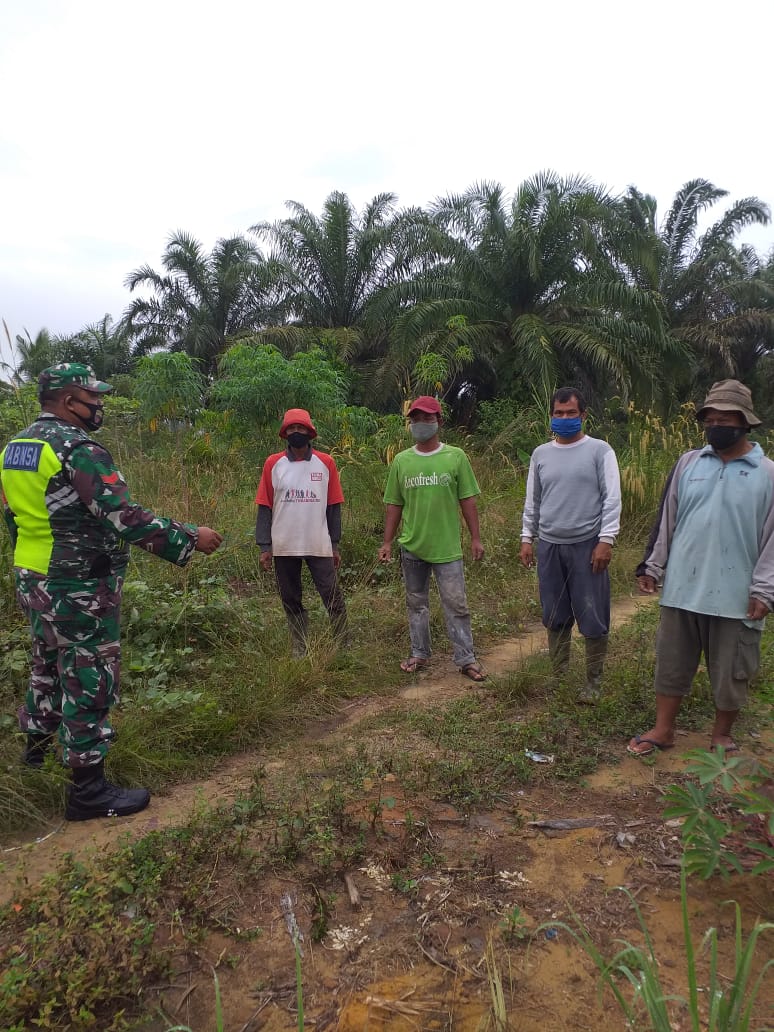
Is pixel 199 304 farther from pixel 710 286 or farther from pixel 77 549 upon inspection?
pixel 77 549

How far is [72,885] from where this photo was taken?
89.4 inches

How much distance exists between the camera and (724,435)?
3.05m

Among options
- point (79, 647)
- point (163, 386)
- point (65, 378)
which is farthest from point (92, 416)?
point (163, 386)

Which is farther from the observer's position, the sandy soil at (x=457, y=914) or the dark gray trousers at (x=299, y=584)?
the dark gray trousers at (x=299, y=584)

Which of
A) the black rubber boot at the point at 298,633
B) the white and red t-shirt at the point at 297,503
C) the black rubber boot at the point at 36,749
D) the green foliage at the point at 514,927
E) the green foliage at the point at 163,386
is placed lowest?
the green foliage at the point at 514,927

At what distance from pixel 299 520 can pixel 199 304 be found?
20.1 metres

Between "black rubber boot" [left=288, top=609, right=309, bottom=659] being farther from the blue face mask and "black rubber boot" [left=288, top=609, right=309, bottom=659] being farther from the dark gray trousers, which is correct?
the blue face mask

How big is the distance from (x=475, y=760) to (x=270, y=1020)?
4.98 ft

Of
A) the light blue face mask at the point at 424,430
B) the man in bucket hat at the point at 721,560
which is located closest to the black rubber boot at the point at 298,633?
the light blue face mask at the point at 424,430

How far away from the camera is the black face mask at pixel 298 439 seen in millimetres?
4453

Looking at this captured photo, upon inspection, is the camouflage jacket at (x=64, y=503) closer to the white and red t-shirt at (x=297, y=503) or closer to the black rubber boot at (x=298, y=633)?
the white and red t-shirt at (x=297, y=503)

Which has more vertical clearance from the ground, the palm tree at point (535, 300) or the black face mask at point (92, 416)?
the palm tree at point (535, 300)

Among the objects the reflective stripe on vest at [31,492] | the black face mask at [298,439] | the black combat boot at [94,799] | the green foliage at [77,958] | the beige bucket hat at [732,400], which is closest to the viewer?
the green foliage at [77,958]

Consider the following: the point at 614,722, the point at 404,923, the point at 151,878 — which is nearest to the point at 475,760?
the point at 614,722
